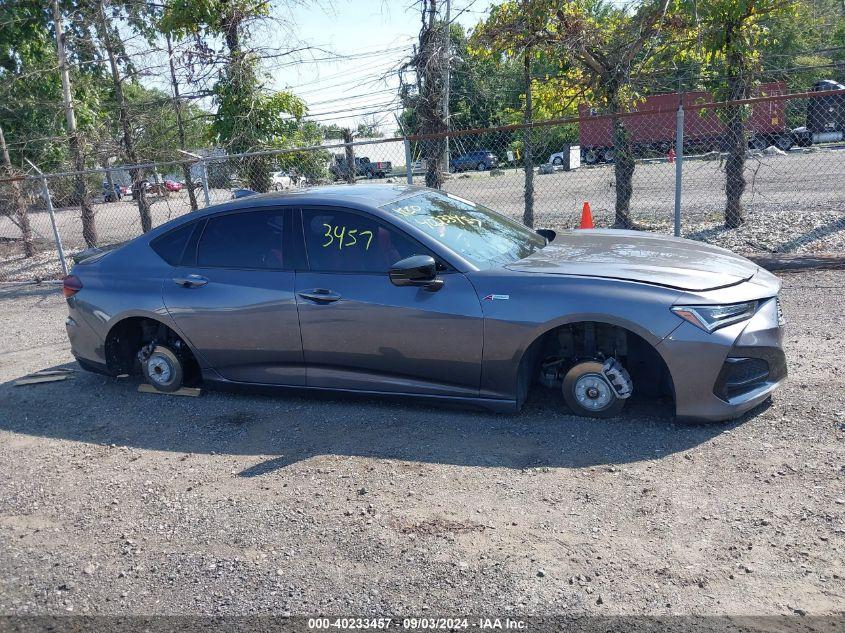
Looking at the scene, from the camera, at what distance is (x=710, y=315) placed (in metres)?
4.26

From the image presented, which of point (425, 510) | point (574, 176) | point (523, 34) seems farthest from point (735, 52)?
point (425, 510)

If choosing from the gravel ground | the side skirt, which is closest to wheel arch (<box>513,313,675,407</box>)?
the side skirt

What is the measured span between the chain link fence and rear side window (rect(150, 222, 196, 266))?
8.97 ft

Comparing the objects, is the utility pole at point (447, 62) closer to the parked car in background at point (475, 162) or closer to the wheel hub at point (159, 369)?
the parked car in background at point (475, 162)

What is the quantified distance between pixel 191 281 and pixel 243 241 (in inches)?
19.9

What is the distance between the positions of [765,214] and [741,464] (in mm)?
8658

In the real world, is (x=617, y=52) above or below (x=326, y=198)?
above

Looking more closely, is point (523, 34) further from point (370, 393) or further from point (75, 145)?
point (75, 145)

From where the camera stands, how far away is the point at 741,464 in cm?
400

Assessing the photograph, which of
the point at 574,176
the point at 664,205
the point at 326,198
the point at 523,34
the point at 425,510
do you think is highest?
the point at 523,34

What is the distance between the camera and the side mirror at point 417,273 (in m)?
4.65

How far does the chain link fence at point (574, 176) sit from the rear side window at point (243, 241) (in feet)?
9.71

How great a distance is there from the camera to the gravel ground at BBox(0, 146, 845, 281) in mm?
10133

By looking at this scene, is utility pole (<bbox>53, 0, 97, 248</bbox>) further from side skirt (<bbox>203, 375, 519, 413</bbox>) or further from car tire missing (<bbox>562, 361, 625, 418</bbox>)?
car tire missing (<bbox>562, 361, 625, 418</bbox>)
